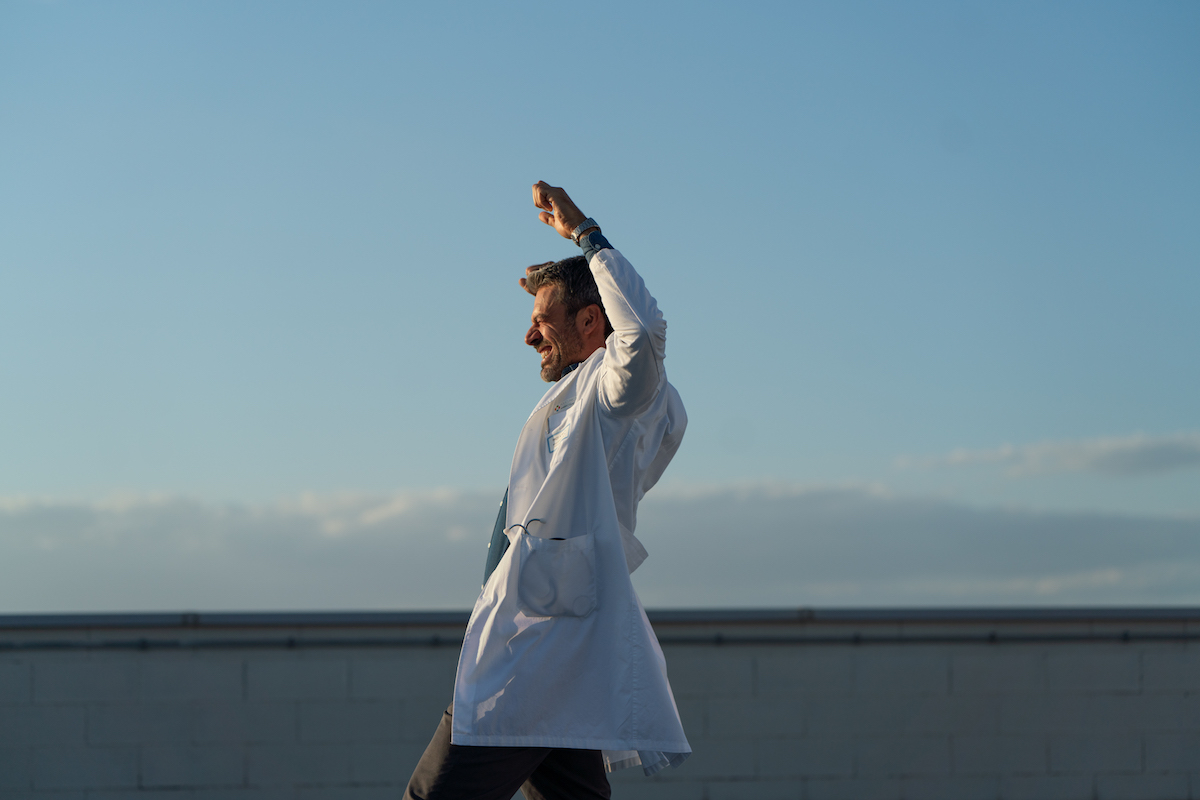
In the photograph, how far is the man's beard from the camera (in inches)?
94.0

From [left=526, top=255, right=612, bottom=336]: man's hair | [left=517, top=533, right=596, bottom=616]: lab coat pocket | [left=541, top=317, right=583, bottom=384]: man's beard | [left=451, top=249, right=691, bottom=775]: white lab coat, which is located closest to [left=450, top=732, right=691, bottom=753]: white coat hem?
[left=451, top=249, right=691, bottom=775]: white lab coat

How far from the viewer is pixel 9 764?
5.13 metres

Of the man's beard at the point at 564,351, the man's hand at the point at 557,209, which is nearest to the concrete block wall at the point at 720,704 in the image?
the man's beard at the point at 564,351

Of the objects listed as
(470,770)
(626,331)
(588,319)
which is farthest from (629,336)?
(470,770)

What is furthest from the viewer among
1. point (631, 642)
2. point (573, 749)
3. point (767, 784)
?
point (767, 784)

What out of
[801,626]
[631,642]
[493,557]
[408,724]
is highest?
[493,557]

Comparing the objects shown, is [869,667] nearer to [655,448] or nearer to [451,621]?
[451,621]

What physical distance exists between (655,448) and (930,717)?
13.2 feet

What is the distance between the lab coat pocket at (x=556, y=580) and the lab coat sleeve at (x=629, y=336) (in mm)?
314

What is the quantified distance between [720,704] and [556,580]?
12.2ft

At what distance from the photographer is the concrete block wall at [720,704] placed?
5184 millimetres

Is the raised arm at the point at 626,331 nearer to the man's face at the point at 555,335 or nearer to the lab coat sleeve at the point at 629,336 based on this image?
the lab coat sleeve at the point at 629,336

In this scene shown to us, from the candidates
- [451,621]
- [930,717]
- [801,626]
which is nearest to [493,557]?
Answer: [451,621]

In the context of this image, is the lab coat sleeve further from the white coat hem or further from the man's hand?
the white coat hem
